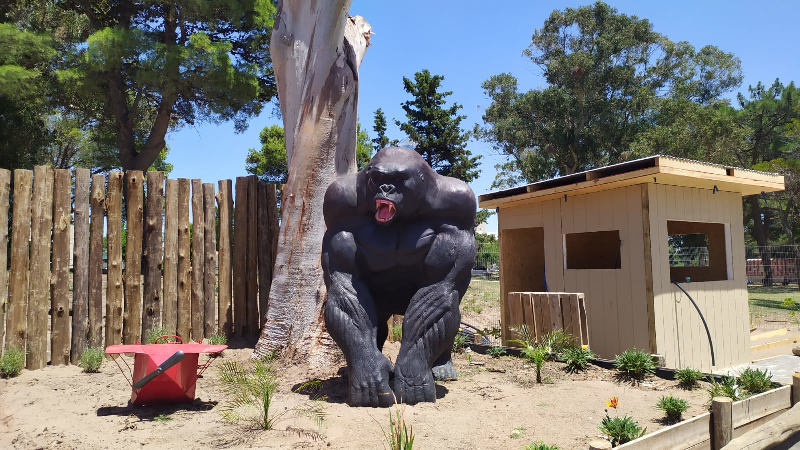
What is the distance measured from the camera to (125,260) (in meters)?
5.15

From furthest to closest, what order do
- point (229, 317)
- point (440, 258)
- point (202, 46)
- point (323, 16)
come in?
point (202, 46), point (229, 317), point (323, 16), point (440, 258)

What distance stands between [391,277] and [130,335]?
3.00 m

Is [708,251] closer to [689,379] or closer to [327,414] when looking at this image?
[689,379]

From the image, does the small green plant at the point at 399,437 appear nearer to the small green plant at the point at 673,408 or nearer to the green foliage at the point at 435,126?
the small green plant at the point at 673,408

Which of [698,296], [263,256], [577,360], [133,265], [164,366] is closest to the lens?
[164,366]

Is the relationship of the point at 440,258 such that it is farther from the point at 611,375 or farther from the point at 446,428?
the point at 611,375

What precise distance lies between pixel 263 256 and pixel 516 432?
3938 millimetres

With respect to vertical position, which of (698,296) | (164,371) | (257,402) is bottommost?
(257,402)

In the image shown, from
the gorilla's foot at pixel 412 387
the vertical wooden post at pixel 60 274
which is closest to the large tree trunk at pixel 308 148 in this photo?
the gorilla's foot at pixel 412 387

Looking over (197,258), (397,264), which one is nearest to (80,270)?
(197,258)

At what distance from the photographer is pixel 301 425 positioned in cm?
337

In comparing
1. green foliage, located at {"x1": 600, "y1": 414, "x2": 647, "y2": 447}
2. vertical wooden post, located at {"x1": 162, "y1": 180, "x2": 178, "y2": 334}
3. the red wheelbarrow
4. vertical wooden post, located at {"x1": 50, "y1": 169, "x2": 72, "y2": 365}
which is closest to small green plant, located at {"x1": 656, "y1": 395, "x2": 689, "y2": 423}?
green foliage, located at {"x1": 600, "y1": 414, "x2": 647, "y2": 447}

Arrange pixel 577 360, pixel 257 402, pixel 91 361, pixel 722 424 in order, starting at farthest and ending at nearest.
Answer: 1. pixel 577 360
2. pixel 91 361
3. pixel 257 402
4. pixel 722 424

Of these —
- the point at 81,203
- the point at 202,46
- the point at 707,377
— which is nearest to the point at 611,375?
the point at 707,377
